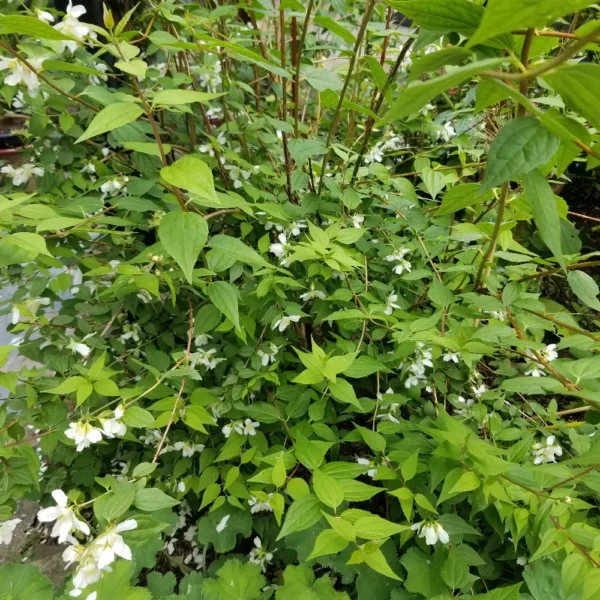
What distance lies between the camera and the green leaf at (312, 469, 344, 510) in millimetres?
597

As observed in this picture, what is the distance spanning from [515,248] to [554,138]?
0.56 m

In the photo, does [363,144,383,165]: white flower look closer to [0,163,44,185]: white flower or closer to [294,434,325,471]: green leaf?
[294,434,325,471]: green leaf

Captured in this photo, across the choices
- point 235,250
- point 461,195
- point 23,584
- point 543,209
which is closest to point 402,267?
point 461,195

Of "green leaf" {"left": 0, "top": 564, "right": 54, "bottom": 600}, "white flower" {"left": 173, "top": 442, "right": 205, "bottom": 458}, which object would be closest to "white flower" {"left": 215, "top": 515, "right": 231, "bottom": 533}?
"white flower" {"left": 173, "top": 442, "right": 205, "bottom": 458}

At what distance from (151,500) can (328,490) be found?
0.24 m

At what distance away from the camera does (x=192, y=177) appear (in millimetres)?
524

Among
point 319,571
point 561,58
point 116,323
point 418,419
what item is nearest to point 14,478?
point 116,323

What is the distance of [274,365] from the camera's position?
0.86m

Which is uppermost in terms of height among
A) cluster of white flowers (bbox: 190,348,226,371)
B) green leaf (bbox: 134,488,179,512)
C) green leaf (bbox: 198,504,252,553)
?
green leaf (bbox: 134,488,179,512)

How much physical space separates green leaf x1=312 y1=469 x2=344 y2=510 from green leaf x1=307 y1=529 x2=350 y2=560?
0.04 metres

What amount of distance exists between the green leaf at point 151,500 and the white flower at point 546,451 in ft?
2.15

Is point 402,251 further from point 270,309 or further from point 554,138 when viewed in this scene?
point 554,138

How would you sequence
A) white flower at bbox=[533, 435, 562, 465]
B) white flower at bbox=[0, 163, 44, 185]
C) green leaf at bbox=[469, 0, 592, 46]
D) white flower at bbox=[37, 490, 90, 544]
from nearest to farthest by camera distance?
green leaf at bbox=[469, 0, 592, 46] < white flower at bbox=[37, 490, 90, 544] < white flower at bbox=[533, 435, 562, 465] < white flower at bbox=[0, 163, 44, 185]

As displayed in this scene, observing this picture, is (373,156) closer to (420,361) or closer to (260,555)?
(420,361)
